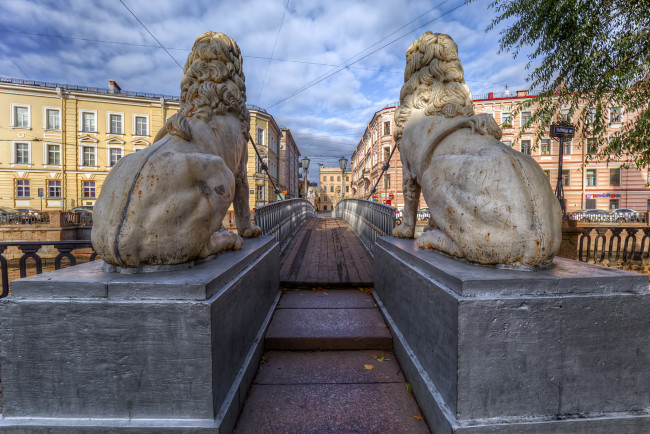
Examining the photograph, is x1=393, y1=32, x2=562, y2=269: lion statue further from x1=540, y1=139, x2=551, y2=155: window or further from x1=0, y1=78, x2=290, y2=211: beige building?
x1=540, y1=139, x2=551, y2=155: window

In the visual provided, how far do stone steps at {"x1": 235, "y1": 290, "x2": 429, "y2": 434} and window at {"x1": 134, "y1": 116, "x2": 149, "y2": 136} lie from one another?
102ft

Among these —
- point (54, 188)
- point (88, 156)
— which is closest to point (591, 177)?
point (88, 156)

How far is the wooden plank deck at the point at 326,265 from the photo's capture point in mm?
3857

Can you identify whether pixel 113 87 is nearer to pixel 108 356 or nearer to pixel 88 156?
pixel 88 156

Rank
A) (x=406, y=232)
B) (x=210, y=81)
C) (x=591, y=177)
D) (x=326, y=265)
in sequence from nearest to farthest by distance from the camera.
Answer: (x=210, y=81) → (x=406, y=232) → (x=326, y=265) → (x=591, y=177)

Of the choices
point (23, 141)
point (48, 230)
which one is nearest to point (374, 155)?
point (48, 230)

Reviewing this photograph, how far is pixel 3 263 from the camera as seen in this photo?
3.14 meters

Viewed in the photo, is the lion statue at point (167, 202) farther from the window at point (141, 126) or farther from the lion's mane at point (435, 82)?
the window at point (141, 126)

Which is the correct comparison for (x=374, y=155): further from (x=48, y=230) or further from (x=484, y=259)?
(x=484, y=259)

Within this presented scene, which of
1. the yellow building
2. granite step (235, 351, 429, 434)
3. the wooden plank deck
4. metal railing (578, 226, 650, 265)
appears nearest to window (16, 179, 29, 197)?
the yellow building

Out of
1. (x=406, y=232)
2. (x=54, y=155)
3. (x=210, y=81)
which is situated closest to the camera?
(x=210, y=81)

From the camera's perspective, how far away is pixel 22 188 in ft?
80.7

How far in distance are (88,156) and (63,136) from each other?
7.46ft

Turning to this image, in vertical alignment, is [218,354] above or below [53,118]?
below
